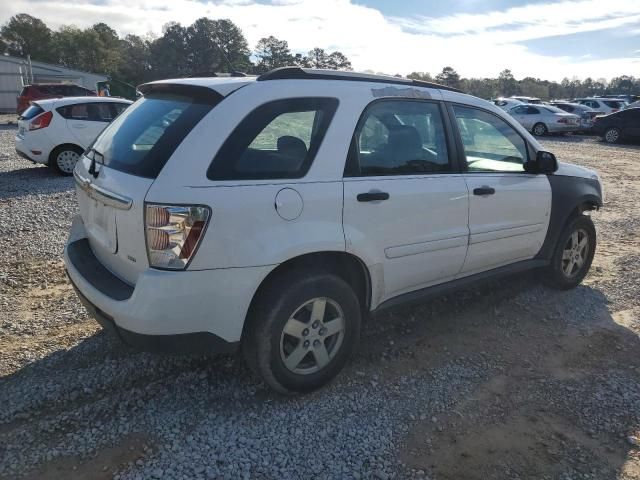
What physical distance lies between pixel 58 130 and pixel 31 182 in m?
1.15

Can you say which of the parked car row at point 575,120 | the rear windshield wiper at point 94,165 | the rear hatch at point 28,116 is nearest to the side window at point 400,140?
the rear windshield wiper at point 94,165

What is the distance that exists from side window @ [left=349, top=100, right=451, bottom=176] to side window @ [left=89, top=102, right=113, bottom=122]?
8.24 metres

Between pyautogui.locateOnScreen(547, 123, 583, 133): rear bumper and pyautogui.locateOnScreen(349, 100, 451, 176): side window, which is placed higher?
pyautogui.locateOnScreen(349, 100, 451, 176): side window

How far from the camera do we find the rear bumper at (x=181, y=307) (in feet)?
7.95

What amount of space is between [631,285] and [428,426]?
3.35m

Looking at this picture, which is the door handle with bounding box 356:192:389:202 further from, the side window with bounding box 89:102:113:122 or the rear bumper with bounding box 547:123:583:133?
the rear bumper with bounding box 547:123:583:133

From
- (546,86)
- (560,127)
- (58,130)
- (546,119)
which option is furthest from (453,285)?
→ (546,86)

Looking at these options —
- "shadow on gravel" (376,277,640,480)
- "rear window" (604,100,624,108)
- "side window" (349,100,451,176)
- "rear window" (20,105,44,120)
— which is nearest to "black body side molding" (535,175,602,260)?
"shadow on gravel" (376,277,640,480)

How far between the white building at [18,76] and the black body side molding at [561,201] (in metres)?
31.3

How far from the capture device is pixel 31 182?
9008 mm

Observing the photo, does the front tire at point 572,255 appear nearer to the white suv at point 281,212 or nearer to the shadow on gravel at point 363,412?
the shadow on gravel at point 363,412

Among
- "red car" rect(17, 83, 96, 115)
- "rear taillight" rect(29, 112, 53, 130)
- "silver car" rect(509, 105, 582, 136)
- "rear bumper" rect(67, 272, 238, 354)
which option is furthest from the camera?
"silver car" rect(509, 105, 582, 136)

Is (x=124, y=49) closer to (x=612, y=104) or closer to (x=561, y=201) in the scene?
(x=612, y=104)

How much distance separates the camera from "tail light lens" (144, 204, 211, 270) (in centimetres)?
239
